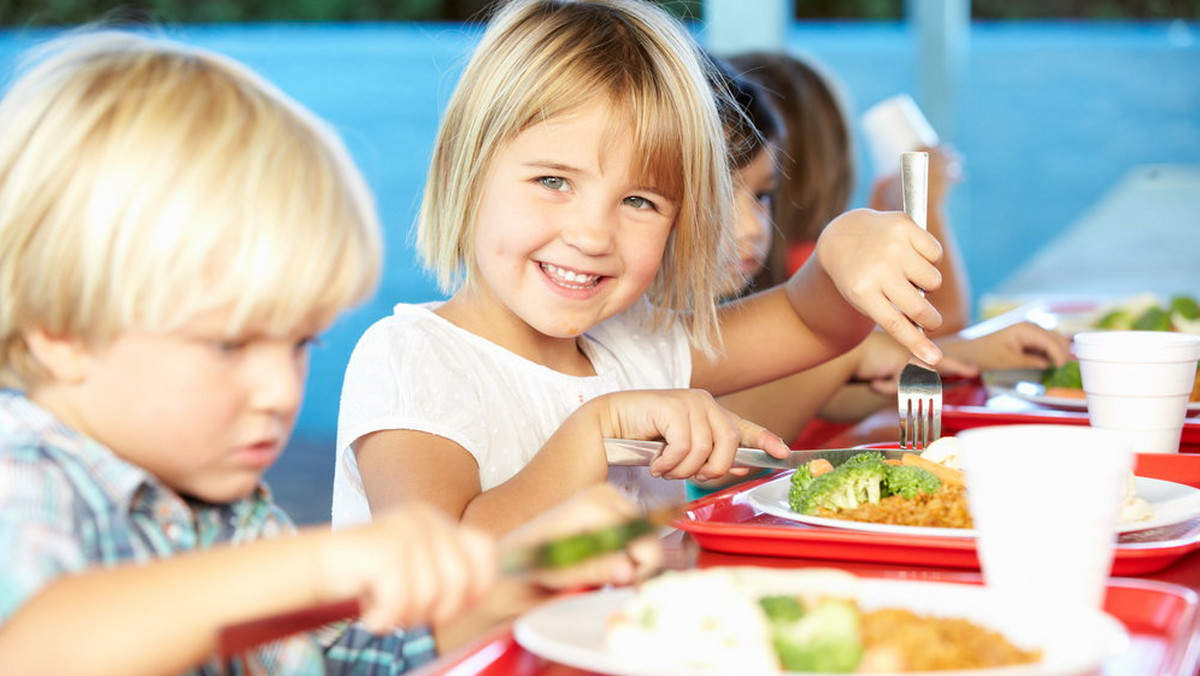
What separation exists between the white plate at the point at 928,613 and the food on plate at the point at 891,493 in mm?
223

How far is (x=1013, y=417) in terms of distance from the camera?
5.69 feet

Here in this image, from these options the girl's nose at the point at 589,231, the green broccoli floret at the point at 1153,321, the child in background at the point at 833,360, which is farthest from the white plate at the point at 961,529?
the green broccoli floret at the point at 1153,321

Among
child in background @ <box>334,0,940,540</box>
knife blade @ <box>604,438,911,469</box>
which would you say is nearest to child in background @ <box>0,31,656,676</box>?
knife blade @ <box>604,438,911,469</box>

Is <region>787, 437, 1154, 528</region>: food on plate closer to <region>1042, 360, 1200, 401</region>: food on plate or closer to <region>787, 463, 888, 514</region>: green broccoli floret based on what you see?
<region>787, 463, 888, 514</region>: green broccoli floret

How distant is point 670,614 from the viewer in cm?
78

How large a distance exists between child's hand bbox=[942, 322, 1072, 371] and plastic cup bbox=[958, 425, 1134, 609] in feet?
4.30

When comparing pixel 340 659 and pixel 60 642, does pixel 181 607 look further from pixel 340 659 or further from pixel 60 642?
pixel 340 659

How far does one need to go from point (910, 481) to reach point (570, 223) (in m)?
0.55

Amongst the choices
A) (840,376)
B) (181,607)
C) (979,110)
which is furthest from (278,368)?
(979,110)

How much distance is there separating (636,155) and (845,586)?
0.83 meters

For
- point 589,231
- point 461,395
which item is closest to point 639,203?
point 589,231

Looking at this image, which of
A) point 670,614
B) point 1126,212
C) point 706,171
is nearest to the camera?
point 670,614

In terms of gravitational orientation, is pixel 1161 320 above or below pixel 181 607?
below

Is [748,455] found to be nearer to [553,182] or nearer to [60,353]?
[553,182]
